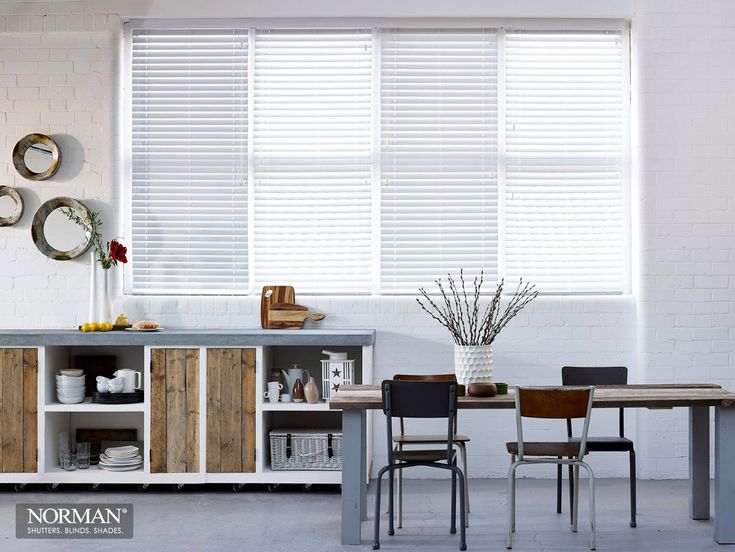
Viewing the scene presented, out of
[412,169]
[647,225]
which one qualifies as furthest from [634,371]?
[412,169]

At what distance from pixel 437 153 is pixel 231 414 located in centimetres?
245

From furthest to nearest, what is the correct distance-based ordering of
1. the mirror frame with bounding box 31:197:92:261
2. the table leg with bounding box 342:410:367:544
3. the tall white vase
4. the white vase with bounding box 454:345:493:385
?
1. the mirror frame with bounding box 31:197:92:261
2. the tall white vase
3. the white vase with bounding box 454:345:493:385
4. the table leg with bounding box 342:410:367:544

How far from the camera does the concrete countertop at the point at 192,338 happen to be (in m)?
5.94

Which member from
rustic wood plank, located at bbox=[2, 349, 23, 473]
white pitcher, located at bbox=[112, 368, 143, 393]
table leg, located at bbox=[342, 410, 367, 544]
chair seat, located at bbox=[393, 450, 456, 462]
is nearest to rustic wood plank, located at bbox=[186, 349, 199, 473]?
white pitcher, located at bbox=[112, 368, 143, 393]

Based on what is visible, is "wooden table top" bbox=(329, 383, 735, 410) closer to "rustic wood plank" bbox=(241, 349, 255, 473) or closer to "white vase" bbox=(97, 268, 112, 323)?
"rustic wood plank" bbox=(241, 349, 255, 473)

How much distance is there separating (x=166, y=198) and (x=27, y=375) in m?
1.64

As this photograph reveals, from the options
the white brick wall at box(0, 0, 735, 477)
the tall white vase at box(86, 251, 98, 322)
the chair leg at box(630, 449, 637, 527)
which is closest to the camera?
the chair leg at box(630, 449, 637, 527)

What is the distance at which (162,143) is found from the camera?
6730 millimetres

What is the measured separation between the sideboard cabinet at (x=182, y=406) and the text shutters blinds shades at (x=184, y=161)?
2.79 ft

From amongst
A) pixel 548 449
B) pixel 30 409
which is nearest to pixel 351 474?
pixel 548 449

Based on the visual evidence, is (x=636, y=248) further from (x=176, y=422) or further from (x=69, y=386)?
(x=69, y=386)

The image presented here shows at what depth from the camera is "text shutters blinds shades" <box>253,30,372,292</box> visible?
264 inches

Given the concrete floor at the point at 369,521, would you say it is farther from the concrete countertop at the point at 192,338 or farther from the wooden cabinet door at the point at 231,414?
the concrete countertop at the point at 192,338

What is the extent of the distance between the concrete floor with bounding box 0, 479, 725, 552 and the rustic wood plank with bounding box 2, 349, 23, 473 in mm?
224
